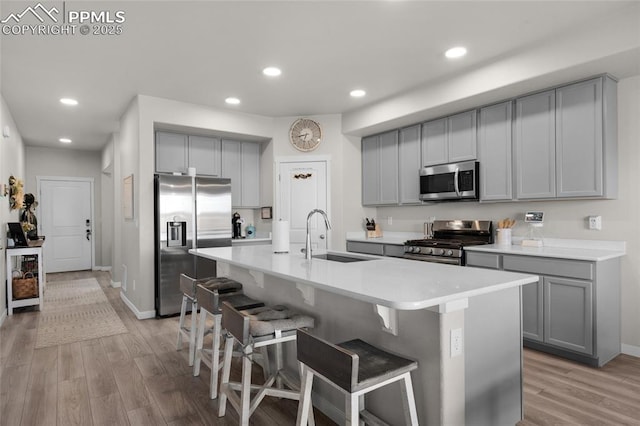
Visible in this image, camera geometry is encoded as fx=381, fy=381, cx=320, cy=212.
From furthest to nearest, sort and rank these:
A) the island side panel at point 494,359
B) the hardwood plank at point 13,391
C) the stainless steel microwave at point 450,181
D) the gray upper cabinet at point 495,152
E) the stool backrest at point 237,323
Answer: the stainless steel microwave at point 450,181 < the gray upper cabinet at point 495,152 < the hardwood plank at point 13,391 < the stool backrest at point 237,323 < the island side panel at point 494,359

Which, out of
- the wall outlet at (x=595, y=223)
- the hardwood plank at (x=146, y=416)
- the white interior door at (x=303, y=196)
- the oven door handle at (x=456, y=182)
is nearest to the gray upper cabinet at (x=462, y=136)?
the oven door handle at (x=456, y=182)

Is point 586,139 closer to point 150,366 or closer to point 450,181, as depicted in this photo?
point 450,181

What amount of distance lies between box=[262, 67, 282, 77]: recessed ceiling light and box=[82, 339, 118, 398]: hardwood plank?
9.70ft

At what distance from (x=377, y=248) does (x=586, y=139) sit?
246 centimetres

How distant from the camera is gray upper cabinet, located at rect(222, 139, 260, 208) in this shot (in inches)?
217

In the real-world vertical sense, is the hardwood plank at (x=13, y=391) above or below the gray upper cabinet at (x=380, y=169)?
below

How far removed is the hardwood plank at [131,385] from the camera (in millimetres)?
2455

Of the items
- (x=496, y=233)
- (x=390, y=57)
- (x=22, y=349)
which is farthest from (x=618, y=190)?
(x=22, y=349)

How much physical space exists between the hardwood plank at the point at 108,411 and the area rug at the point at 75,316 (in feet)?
5.01

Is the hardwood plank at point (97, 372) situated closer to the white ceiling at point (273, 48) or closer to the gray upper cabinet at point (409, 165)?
the white ceiling at point (273, 48)

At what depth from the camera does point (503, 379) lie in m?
1.90

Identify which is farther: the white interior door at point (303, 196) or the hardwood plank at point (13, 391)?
the white interior door at point (303, 196)

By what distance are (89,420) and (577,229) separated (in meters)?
4.05

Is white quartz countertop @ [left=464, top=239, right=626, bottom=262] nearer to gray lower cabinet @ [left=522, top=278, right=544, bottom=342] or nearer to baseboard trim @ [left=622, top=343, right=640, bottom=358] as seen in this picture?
gray lower cabinet @ [left=522, top=278, right=544, bottom=342]
